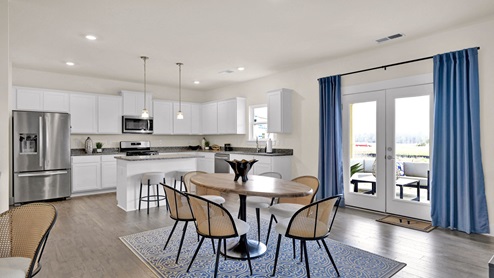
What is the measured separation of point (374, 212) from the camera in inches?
187

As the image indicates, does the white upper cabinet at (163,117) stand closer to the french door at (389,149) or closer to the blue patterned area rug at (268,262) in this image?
the blue patterned area rug at (268,262)

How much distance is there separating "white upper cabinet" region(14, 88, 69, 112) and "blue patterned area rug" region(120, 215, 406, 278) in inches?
161

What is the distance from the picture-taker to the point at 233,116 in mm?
7293

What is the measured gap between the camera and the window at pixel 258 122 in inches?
272

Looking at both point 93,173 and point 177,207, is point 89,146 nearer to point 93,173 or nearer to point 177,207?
point 93,173

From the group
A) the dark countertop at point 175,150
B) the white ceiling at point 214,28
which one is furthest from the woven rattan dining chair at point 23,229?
the dark countertop at point 175,150

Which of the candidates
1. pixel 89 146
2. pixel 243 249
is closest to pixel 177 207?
pixel 243 249

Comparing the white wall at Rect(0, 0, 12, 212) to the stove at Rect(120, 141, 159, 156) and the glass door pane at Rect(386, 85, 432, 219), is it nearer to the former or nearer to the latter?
the stove at Rect(120, 141, 159, 156)

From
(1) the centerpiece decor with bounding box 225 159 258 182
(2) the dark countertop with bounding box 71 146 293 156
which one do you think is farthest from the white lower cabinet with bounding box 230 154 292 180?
(1) the centerpiece decor with bounding box 225 159 258 182

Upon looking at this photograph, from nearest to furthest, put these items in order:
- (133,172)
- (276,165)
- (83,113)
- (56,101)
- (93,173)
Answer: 1. (133,172)
2. (276,165)
3. (56,101)
4. (93,173)
5. (83,113)

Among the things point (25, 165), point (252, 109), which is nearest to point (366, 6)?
point (252, 109)

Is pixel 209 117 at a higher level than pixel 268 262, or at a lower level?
higher

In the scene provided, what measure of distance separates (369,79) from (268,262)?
345cm

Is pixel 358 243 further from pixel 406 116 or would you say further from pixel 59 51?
pixel 59 51
